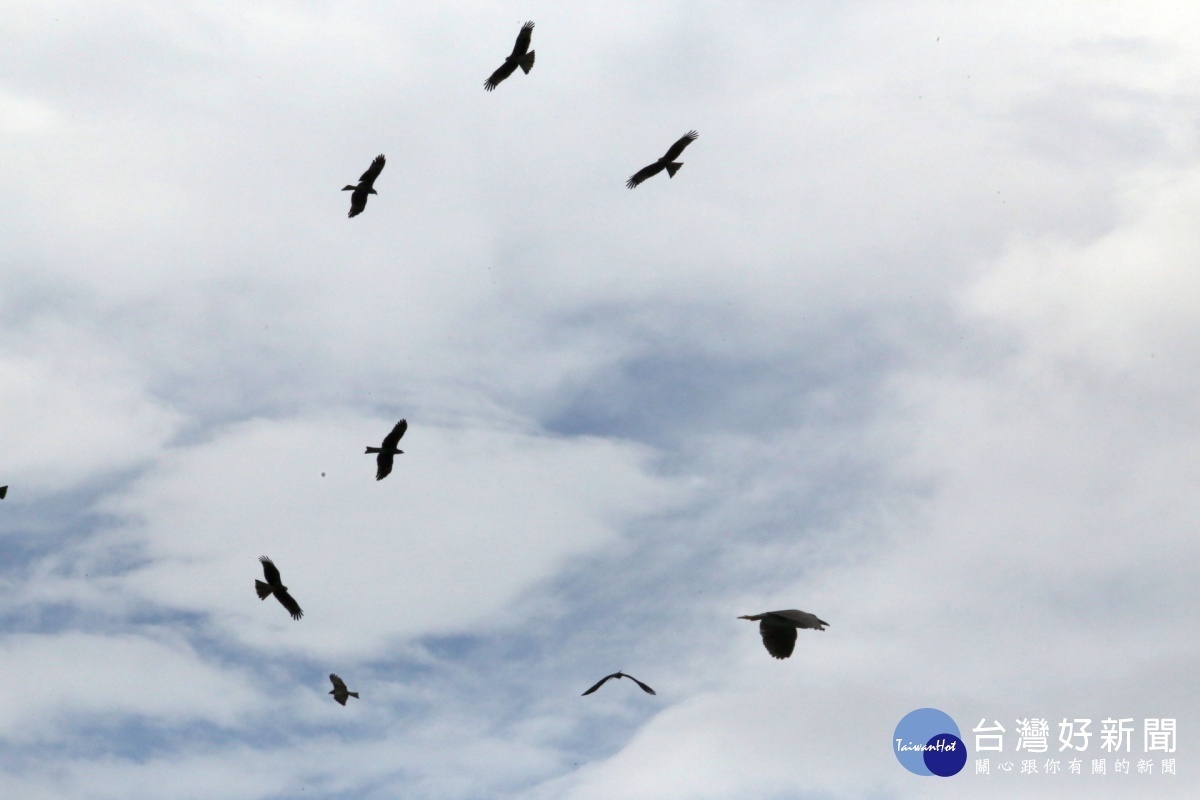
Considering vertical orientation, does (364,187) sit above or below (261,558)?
above

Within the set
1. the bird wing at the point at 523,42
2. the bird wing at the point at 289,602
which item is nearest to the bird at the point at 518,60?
the bird wing at the point at 523,42

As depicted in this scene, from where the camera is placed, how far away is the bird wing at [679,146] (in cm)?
3180

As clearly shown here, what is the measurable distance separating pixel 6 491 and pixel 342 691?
1143 centimetres

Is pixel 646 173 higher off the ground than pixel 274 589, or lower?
higher

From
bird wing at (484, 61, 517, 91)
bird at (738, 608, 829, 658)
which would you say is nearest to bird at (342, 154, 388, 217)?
bird wing at (484, 61, 517, 91)

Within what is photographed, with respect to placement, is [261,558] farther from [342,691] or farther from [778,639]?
[778,639]

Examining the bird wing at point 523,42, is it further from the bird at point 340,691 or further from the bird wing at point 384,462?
the bird at point 340,691

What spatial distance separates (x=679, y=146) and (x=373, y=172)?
977 cm

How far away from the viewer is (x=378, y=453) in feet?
117

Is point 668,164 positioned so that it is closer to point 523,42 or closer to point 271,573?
point 523,42

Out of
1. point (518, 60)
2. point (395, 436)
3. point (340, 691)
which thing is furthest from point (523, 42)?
point (340, 691)

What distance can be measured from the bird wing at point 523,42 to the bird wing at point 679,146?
522 cm

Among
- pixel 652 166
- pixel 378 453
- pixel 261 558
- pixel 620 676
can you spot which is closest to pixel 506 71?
pixel 652 166

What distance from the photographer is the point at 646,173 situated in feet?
105
